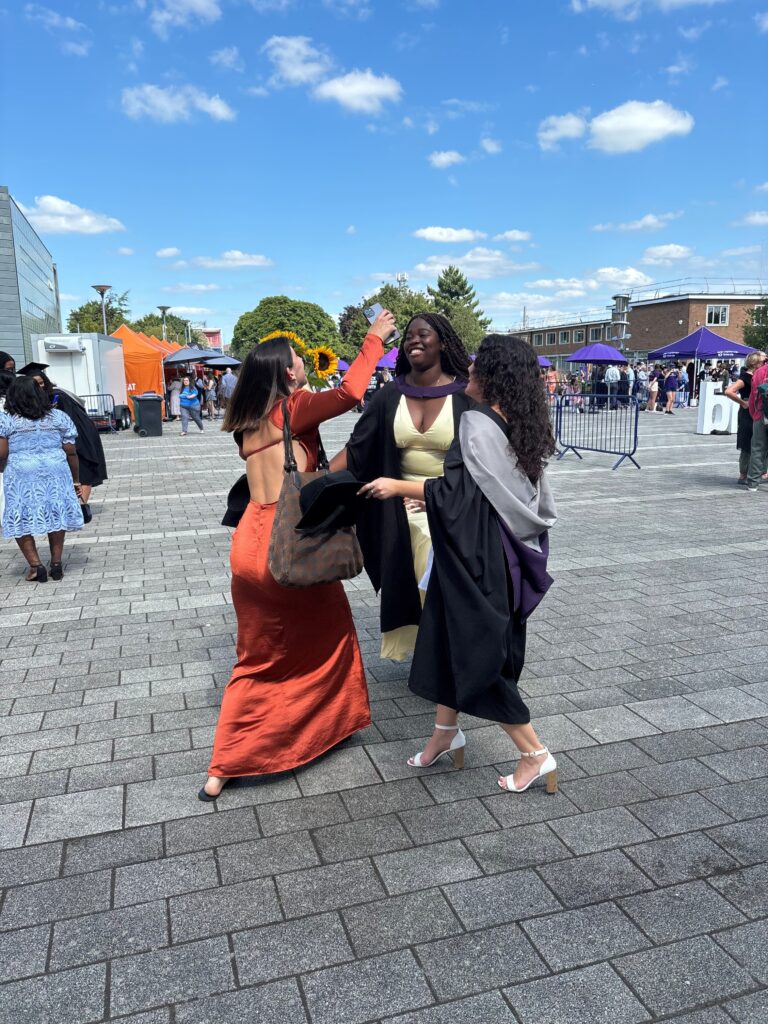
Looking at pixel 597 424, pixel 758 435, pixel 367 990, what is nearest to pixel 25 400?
pixel 367 990

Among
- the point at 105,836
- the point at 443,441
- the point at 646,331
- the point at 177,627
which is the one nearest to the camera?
the point at 105,836

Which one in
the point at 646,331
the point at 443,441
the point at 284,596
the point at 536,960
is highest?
the point at 646,331

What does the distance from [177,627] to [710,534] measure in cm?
542

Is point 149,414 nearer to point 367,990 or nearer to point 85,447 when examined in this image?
point 85,447

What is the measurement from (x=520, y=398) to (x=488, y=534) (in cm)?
51

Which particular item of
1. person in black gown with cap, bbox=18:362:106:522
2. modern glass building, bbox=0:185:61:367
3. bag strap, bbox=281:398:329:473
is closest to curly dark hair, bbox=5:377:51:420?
person in black gown with cap, bbox=18:362:106:522

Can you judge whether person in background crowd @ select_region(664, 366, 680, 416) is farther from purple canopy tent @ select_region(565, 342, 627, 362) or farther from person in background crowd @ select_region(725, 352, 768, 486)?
person in background crowd @ select_region(725, 352, 768, 486)

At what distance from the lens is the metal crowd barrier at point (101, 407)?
65.6 feet

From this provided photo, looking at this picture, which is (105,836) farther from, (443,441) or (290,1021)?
(443,441)

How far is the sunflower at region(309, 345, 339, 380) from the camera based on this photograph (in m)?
3.47

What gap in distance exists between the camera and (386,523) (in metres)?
3.93

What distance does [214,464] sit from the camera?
15.0 metres

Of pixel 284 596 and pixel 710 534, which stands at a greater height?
pixel 284 596

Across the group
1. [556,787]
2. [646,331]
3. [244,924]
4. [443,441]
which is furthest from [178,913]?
[646,331]
